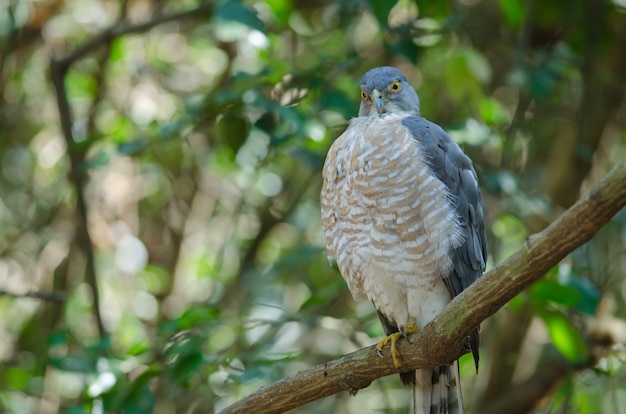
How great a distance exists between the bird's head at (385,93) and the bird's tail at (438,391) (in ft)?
4.03

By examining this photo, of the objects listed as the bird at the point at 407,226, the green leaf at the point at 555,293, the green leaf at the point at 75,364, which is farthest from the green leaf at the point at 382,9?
the green leaf at the point at 75,364

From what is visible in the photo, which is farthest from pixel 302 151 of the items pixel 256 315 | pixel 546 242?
pixel 546 242

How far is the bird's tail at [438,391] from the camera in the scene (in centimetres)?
373

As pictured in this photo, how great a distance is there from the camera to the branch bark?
2309mm

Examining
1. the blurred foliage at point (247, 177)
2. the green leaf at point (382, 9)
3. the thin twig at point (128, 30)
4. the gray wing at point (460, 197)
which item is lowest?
the blurred foliage at point (247, 177)

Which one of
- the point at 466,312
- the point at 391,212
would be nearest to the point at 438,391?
the point at 391,212

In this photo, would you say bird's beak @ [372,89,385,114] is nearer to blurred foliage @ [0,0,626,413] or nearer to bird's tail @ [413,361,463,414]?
blurred foliage @ [0,0,626,413]

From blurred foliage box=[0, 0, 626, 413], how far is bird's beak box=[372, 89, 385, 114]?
22cm

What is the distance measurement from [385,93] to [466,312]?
166cm

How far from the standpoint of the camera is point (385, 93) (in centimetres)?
412

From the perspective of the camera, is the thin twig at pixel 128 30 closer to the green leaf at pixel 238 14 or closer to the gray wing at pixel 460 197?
the green leaf at pixel 238 14

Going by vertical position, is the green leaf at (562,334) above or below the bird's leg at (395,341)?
below

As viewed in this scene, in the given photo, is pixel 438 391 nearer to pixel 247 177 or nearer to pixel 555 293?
pixel 555 293

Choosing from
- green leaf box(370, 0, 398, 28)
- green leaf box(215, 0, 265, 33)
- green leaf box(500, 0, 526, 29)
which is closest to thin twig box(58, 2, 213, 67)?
green leaf box(215, 0, 265, 33)
